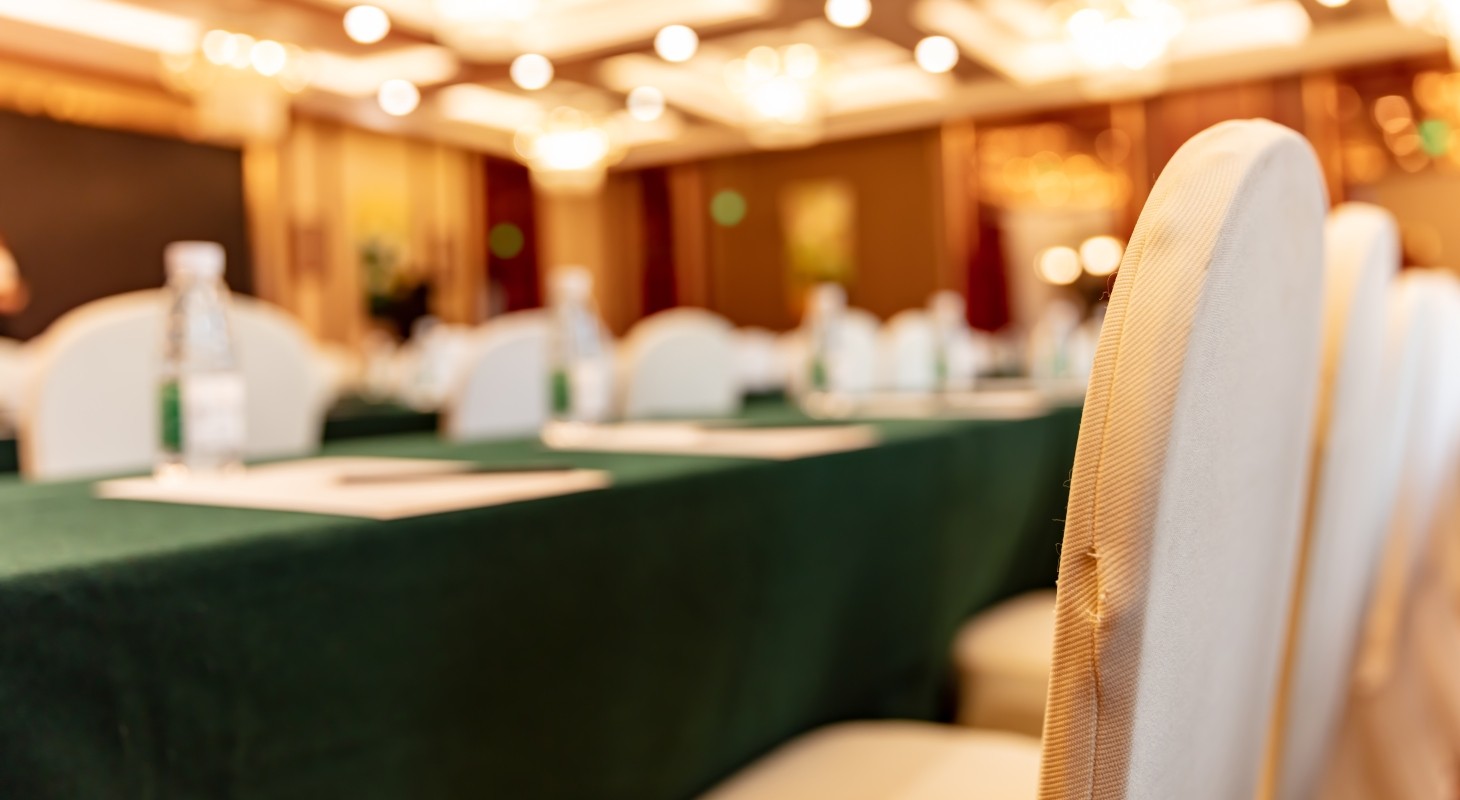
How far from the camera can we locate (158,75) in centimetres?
794

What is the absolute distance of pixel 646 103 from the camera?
9367 millimetres

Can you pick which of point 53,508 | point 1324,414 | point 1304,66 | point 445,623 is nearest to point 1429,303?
point 1324,414

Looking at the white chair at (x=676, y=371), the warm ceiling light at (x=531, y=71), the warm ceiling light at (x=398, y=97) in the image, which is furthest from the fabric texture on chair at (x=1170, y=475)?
the warm ceiling light at (x=398, y=97)

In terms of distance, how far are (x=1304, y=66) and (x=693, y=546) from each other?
9.25 m

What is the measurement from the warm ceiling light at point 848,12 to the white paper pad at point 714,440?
19.3 feet

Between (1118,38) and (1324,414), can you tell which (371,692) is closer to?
(1324,414)

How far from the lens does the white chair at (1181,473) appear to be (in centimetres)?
43

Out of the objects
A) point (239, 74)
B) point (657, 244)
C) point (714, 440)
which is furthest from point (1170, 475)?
point (657, 244)

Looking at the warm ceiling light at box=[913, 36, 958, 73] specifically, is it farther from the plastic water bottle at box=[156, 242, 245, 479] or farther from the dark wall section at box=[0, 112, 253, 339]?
the plastic water bottle at box=[156, 242, 245, 479]

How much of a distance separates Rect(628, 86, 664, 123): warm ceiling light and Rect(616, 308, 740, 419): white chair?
20.2 ft

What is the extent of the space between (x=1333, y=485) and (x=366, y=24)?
743 centimetres

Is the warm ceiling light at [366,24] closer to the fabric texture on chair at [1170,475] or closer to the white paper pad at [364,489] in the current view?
the white paper pad at [364,489]

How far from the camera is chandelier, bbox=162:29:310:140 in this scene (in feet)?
18.9

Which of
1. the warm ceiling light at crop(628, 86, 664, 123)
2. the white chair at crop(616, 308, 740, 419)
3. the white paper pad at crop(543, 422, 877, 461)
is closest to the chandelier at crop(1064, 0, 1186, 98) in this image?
the white chair at crop(616, 308, 740, 419)
